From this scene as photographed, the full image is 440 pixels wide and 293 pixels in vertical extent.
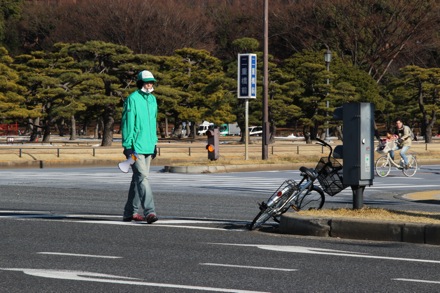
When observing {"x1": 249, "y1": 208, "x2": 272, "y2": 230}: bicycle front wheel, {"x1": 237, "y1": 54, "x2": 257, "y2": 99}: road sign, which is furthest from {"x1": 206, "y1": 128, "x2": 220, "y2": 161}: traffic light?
{"x1": 249, "y1": 208, "x2": 272, "y2": 230}: bicycle front wheel

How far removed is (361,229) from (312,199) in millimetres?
2293

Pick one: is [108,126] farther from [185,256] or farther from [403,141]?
[185,256]

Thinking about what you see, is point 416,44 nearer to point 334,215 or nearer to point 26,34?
point 26,34

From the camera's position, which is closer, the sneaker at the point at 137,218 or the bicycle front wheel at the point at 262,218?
the bicycle front wheel at the point at 262,218

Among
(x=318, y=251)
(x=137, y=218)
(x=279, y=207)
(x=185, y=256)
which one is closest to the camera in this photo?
(x=185, y=256)

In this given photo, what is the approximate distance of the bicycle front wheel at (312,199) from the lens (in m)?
12.5

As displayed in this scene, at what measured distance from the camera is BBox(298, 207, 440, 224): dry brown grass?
11.2m

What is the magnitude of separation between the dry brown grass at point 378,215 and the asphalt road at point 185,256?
0.58 meters

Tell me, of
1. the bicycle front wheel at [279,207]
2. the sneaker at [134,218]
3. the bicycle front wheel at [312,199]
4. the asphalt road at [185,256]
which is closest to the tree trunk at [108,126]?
the asphalt road at [185,256]

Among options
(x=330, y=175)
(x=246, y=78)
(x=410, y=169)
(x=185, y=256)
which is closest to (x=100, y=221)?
(x=330, y=175)

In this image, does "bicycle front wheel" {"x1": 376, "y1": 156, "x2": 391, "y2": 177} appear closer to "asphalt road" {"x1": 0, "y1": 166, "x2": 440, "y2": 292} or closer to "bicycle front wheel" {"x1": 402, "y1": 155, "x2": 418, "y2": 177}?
"bicycle front wheel" {"x1": 402, "y1": 155, "x2": 418, "y2": 177}

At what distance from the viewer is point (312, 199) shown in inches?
521

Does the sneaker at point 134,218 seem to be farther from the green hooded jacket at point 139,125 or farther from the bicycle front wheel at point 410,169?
the bicycle front wheel at point 410,169

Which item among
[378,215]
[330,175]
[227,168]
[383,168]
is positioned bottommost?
[227,168]
